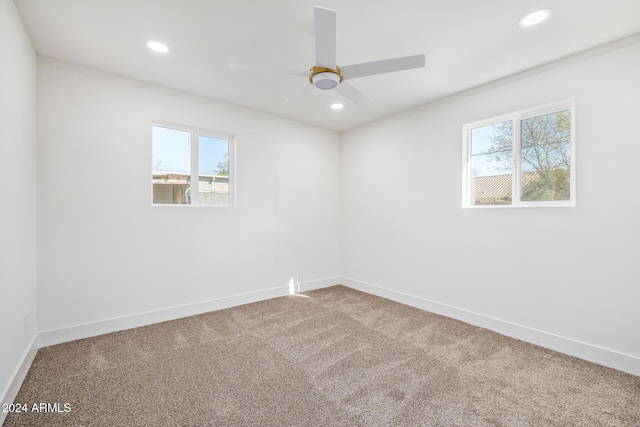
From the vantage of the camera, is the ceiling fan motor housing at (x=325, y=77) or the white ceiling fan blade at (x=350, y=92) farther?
the white ceiling fan blade at (x=350, y=92)

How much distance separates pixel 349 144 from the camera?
4.75 meters

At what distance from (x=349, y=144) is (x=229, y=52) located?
8.53 feet

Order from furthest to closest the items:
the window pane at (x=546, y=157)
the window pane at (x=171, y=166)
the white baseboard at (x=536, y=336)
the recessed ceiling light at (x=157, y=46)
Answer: the window pane at (x=171, y=166)
the window pane at (x=546, y=157)
the recessed ceiling light at (x=157, y=46)
the white baseboard at (x=536, y=336)

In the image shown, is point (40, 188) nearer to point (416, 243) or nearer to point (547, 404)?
point (416, 243)

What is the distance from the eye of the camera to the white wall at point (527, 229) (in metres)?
2.26

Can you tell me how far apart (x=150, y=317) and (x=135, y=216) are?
1088mm

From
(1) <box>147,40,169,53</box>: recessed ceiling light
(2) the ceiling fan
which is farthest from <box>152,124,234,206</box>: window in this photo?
(2) the ceiling fan

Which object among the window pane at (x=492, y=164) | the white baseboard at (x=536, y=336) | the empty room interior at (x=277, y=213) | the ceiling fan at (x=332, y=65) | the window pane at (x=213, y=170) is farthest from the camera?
the window pane at (x=213, y=170)

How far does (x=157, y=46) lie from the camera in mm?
2410

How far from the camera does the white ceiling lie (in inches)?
76.4

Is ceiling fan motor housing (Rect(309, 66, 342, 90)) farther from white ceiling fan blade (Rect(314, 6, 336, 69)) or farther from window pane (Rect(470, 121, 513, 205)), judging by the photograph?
window pane (Rect(470, 121, 513, 205))

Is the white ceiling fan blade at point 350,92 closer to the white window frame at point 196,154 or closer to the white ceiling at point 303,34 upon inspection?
the white ceiling at point 303,34

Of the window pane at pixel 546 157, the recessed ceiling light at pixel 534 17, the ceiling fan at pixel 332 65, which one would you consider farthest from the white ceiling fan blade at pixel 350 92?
the window pane at pixel 546 157

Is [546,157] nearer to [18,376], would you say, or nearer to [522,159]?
[522,159]
